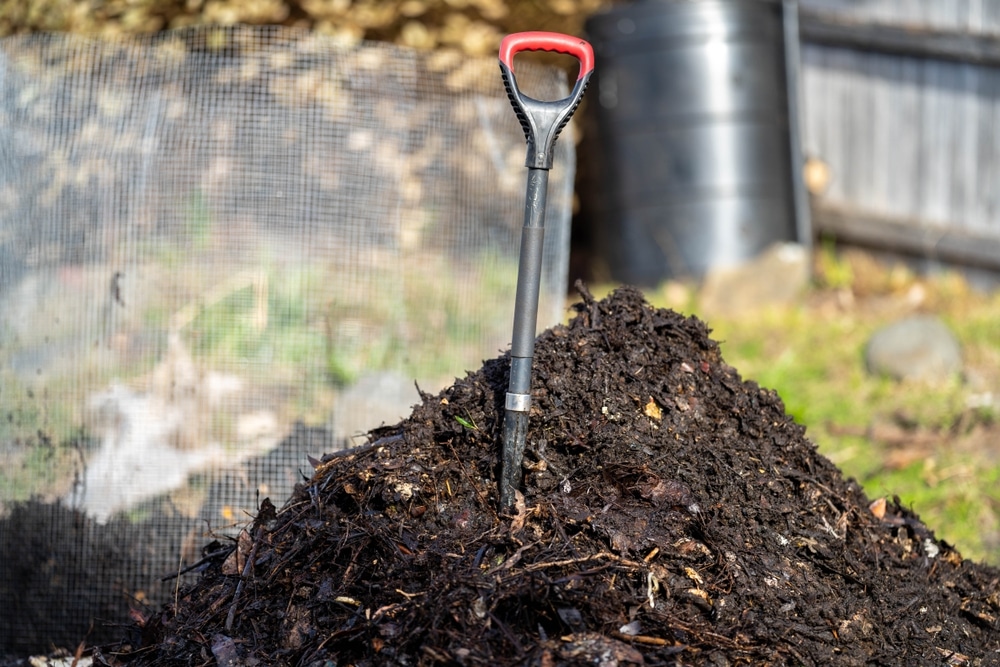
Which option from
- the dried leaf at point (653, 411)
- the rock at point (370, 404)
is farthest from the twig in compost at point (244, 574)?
the rock at point (370, 404)

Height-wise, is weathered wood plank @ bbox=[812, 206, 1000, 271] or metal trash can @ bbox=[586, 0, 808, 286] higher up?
metal trash can @ bbox=[586, 0, 808, 286]

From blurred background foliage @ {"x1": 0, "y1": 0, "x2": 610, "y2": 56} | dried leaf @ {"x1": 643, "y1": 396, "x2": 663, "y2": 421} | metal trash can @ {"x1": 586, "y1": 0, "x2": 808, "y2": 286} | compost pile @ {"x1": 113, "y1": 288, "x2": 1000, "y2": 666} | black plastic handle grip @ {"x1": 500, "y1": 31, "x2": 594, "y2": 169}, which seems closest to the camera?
compost pile @ {"x1": 113, "y1": 288, "x2": 1000, "y2": 666}

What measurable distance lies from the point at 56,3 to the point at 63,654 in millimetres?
2967

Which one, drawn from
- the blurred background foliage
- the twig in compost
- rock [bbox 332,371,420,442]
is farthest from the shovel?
the blurred background foliage

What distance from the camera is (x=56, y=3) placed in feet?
13.6

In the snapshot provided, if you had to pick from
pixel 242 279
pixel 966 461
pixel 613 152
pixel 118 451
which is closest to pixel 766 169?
pixel 613 152

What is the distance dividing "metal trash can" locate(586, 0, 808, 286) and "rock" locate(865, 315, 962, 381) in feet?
4.80

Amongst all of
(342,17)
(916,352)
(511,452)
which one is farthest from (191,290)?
(916,352)

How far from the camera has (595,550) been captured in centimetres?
173

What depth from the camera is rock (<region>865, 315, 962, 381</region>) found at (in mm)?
4688

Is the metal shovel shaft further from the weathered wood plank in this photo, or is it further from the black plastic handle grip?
the weathered wood plank

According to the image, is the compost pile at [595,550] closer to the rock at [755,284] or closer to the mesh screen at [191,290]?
the mesh screen at [191,290]

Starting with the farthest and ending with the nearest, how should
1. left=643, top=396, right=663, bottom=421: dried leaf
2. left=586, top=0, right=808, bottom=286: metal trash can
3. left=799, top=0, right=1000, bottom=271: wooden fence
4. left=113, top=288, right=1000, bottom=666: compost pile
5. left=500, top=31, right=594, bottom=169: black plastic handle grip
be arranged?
left=586, top=0, right=808, bottom=286: metal trash can
left=799, top=0, right=1000, bottom=271: wooden fence
left=643, top=396, right=663, bottom=421: dried leaf
left=500, top=31, right=594, bottom=169: black plastic handle grip
left=113, top=288, right=1000, bottom=666: compost pile

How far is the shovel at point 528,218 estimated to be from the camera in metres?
1.78
